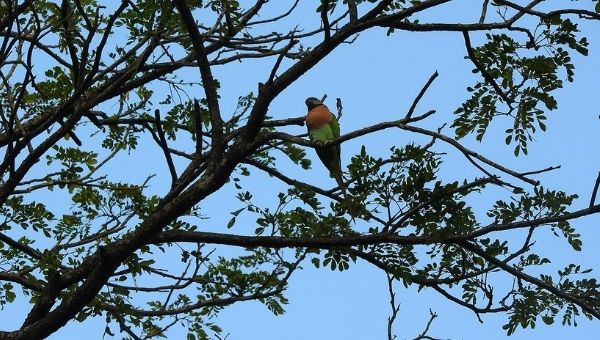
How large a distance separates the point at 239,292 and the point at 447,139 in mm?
2454

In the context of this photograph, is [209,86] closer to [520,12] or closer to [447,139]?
[447,139]

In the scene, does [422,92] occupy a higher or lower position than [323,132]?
lower

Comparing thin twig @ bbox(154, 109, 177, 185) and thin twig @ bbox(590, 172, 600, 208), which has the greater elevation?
thin twig @ bbox(154, 109, 177, 185)

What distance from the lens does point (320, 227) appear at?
5.89 metres

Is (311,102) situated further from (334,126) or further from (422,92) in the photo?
(422,92)

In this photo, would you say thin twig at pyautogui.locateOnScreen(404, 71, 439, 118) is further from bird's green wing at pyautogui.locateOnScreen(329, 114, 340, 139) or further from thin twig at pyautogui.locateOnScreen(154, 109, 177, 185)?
bird's green wing at pyautogui.locateOnScreen(329, 114, 340, 139)

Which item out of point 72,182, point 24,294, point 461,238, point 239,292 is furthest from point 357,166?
point 24,294

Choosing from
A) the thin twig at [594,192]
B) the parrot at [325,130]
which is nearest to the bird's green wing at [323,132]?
the parrot at [325,130]

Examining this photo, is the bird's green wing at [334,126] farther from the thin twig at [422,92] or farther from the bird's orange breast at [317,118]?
the thin twig at [422,92]

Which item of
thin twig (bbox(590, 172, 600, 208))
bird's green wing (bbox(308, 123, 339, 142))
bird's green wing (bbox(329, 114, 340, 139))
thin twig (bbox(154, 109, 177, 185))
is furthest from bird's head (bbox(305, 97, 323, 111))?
thin twig (bbox(590, 172, 600, 208))

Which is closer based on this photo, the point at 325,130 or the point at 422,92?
the point at 422,92

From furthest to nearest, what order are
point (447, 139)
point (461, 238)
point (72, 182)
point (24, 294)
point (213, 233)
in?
point (24, 294)
point (72, 182)
point (213, 233)
point (461, 238)
point (447, 139)

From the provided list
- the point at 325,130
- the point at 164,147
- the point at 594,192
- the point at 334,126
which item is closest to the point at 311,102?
the point at 334,126

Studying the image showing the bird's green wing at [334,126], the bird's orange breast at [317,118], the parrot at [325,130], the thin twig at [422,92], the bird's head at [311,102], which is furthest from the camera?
the bird's head at [311,102]
